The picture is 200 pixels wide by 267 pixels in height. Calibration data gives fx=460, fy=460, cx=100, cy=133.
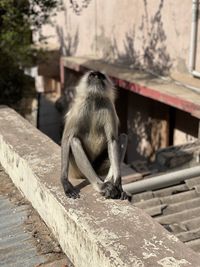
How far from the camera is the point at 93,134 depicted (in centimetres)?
370

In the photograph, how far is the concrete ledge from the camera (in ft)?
7.48

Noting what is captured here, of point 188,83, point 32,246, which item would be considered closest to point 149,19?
point 188,83

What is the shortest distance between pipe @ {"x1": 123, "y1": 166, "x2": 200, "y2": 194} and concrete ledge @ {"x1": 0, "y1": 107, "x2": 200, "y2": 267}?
782 millimetres

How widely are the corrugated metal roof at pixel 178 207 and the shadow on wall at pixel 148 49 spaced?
4369 millimetres

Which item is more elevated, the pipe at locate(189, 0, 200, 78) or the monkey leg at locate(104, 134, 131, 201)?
the pipe at locate(189, 0, 200, 78)

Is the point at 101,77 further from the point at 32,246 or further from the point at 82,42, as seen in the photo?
the point at 82,42

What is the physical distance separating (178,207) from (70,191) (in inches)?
63.9

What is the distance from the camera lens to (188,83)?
770 cm

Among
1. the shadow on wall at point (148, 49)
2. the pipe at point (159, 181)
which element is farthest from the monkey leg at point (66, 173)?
the shadow on wall at point (148, 49)

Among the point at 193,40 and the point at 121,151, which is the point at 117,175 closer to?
the point at 121,151

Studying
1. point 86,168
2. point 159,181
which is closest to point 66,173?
point 86,168

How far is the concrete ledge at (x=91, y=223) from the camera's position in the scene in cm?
228

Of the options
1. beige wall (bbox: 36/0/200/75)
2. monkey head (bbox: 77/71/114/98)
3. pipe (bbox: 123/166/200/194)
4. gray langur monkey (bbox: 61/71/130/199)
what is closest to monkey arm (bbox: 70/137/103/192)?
gray langur monkey (bbox: 61/71/130/199)

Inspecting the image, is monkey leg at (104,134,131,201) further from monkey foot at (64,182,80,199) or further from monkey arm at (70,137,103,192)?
monkey foot at (64,182,80,199)
